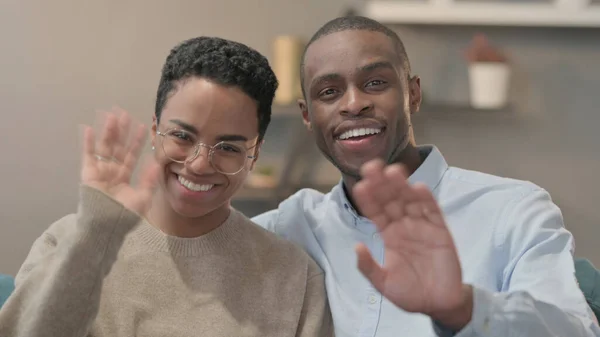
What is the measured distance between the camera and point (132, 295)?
1.20m

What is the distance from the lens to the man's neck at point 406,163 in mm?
1511

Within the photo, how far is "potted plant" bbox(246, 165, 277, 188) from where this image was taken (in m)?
2.62

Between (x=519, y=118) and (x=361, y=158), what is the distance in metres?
1.53

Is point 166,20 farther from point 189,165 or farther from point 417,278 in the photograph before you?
point 417,278

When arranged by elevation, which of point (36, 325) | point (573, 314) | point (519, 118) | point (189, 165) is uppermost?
point (189, 165)

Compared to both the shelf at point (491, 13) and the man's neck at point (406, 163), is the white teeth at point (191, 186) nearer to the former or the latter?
the man's neck at point (406, 163)

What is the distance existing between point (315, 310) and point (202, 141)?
405 mm

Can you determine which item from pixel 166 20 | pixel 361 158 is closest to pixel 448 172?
pixel 361 158

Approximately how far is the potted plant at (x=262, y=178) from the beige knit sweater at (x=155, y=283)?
121cm

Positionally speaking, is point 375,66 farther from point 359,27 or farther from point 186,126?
point 186,126

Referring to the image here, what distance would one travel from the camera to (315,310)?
133 cm

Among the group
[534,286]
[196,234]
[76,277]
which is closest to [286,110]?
[196,234]

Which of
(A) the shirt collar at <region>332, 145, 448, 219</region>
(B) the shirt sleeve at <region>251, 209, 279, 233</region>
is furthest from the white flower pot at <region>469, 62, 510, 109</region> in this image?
(B) the shirt sleeve at <region>251, 209, 279, 233</region>

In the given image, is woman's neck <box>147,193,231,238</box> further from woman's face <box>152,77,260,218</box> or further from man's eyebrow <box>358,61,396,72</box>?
man's eyebrow <box>358,61,396,72</box>
